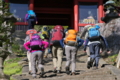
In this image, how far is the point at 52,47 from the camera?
6543 mm

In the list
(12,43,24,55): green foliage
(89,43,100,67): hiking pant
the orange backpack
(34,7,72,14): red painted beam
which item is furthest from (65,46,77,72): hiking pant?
(34,7,72,14): red painted beam

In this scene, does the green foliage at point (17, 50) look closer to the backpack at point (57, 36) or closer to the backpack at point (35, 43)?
the backpack at point (57, 36)

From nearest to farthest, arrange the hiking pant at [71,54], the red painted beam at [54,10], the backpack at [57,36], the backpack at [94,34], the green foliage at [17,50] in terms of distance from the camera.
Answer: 1. the hiking pant at [71,54]
2. the backpack at [57,36]
3. the backpack at [94,34]
4. the green foliage at [17,50]
5. the red painted beam at [54,10]

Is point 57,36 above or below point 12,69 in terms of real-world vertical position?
above

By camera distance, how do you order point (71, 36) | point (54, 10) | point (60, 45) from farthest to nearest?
point (54, 10)
point (60, 45)
point (71, 36)

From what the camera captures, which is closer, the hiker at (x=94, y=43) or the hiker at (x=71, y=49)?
the hiker at (x=71, y=49)

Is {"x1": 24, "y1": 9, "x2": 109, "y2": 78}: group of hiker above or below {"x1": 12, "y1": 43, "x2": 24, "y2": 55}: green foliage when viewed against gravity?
above

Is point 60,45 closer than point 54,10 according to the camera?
Yes

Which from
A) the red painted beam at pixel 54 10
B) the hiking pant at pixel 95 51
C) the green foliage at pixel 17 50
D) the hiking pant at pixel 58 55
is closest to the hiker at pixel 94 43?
the hiking pant at pixel 95 51

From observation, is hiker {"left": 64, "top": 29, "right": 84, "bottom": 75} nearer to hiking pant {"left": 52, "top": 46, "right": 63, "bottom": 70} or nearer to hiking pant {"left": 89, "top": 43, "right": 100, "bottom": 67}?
hiking pant {"left": 52, "top": 46, "right": 63, "bottom": 70}

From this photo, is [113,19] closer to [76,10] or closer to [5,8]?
[76,10]

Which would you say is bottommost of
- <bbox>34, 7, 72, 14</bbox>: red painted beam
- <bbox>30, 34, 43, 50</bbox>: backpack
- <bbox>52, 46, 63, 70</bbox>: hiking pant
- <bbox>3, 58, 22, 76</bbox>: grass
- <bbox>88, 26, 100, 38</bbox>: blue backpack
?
<bbox>3, 58, 22, 76</bbox>: grass

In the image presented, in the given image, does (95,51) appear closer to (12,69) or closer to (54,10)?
(12,69)

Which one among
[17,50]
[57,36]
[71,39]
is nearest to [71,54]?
[71,39]
